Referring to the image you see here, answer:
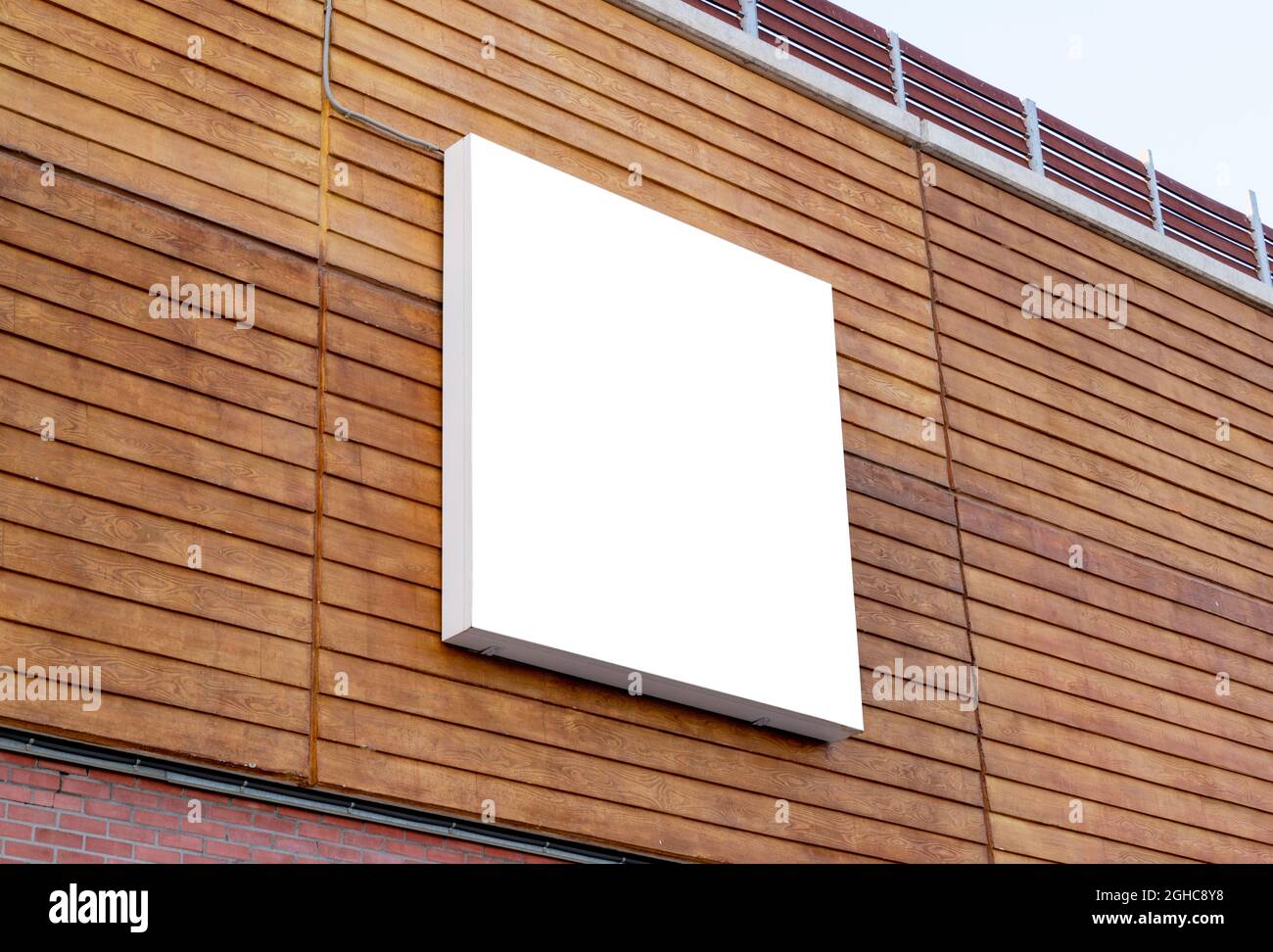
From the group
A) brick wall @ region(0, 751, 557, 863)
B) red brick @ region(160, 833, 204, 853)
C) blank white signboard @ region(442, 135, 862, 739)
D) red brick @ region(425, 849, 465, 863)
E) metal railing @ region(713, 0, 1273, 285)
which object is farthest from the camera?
metal railing @ region(713, 0, 1273, 285)

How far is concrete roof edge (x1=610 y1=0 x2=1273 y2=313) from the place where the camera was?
396 inches

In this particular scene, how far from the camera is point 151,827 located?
6934 millimetres

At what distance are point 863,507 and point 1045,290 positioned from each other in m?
2.40

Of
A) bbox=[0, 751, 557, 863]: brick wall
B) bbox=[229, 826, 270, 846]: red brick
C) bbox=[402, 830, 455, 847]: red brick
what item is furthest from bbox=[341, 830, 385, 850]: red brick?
bbox=[229, 826, 270, 846]: red brick

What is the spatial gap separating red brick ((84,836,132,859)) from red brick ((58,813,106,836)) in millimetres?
30

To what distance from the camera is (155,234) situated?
774 centimetres

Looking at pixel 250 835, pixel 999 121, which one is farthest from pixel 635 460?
pixel 999 121

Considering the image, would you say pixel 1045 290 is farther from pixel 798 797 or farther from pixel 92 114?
pixel 92 114

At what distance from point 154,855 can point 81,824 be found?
11.5 inches

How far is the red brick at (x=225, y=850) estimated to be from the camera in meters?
7.04

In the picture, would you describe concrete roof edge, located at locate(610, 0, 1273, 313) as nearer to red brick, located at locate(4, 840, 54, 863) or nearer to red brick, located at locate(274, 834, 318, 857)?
red brick, located at locate(274, 834, 318, 857)

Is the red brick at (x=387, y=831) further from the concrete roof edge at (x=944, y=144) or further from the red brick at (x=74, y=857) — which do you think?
the concrete roof edge at (x=944, y=144)

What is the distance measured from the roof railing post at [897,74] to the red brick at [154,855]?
250 inches

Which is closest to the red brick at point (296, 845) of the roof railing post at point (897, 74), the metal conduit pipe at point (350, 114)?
the metal conduit pipe at point (350, 114)
